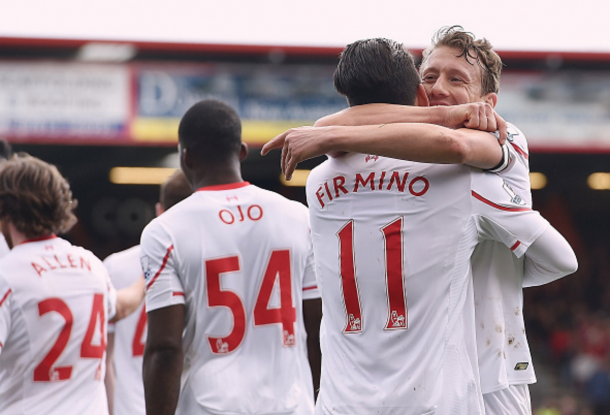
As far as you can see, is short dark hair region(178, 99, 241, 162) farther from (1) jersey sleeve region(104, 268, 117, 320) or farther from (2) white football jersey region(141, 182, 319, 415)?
(1) jersey sleeve region(104, 268, 117, 320)

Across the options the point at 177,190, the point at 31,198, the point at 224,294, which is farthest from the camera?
the point at 177,190

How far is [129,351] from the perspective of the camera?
5.43m

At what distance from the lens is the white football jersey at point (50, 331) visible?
4.07 m

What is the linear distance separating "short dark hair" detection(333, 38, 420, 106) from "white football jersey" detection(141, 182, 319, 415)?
106cm

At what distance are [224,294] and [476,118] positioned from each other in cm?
147

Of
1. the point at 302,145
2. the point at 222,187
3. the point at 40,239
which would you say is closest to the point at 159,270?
the point at 222,187

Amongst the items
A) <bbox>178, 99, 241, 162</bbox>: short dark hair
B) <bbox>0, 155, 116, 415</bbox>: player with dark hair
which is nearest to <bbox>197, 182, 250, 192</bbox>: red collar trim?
<bbox>178, 99, 241, 162</bbox>: short dark hair

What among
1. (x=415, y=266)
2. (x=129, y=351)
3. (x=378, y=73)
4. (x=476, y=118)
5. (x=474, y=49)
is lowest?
(x=129, y=351)

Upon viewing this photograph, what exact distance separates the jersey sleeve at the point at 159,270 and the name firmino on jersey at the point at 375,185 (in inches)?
36.7

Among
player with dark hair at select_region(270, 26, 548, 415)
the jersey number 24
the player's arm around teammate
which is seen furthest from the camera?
the jersey number 24

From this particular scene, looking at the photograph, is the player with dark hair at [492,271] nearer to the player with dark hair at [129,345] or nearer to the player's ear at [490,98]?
the player's ear at [490,98]

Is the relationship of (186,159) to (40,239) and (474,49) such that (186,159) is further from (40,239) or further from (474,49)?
(474,49)

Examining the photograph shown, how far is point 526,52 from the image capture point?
1451 centimetres

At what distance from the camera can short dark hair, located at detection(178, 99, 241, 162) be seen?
403cm
